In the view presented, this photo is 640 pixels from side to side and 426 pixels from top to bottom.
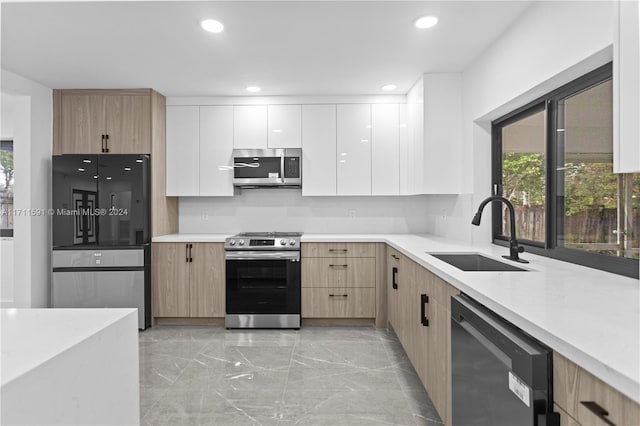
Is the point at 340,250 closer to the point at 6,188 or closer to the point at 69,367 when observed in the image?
the point at 69,367

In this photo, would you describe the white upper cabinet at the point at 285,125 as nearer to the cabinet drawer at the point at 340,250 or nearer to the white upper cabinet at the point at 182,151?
the white upper cabinet at the point at 182,151

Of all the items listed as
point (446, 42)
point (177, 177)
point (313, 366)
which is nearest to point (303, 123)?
point (177, 177)

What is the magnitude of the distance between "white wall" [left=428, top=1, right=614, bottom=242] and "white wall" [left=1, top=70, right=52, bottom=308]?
4016mm

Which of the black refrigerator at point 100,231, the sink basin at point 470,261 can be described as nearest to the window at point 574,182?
the sink basin at point 470,261

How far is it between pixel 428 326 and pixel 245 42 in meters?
2.28

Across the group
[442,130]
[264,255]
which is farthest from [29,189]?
[442,130]

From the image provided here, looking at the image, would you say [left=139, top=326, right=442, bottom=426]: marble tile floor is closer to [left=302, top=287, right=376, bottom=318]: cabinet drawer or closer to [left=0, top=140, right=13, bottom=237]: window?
[left=302, top=287, right=376, bottom=318]: cabinet drawer

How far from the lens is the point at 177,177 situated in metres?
4.05

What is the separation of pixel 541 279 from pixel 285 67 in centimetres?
252

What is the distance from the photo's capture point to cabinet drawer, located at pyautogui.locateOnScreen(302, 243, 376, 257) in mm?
3707

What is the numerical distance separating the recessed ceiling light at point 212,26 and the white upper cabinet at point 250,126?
1513 millimetres

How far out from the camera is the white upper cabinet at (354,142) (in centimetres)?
399

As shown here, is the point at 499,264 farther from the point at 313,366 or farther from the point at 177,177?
the point at 177,177

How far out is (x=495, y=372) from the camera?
1188 millimetres
